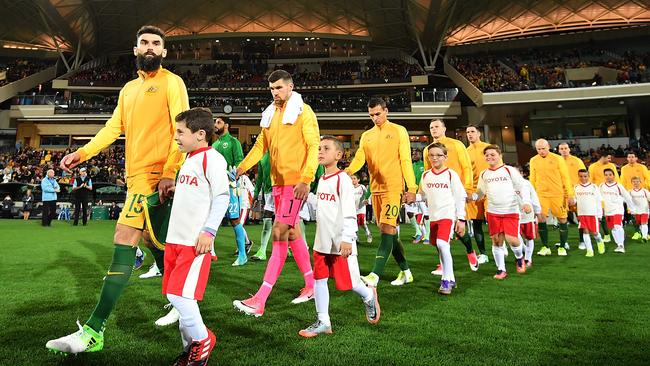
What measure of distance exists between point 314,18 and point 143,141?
44564 mm

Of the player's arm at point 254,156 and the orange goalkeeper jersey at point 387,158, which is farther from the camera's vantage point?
the orange goalkeeper jersey at point 387,158

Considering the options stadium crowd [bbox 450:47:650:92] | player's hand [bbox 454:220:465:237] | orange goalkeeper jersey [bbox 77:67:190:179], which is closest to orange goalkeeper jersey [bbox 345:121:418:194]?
player's hand [bbox 454:220:465:237]

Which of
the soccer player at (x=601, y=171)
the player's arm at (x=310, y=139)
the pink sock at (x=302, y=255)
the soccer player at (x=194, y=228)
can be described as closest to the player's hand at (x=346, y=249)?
the player's arm at (x=310, y=139)

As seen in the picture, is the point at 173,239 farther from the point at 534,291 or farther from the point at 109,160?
the point at 109,160

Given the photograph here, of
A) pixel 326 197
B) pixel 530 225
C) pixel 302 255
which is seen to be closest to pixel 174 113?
pixel 326 197

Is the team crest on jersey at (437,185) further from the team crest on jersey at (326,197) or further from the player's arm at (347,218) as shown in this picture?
the team crest on jersey at (326,197)

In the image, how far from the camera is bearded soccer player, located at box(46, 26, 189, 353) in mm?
2965

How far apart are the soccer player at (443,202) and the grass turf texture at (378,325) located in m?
0.65

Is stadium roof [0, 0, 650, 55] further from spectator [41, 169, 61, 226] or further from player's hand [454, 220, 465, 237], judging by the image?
player's hand [454, 220, 465, 237]

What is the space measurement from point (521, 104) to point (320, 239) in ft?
103

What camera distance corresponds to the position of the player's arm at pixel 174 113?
3051 millimetres

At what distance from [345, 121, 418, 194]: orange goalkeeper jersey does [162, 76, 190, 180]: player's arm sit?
2.41m

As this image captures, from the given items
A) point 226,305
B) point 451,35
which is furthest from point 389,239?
point 451,35

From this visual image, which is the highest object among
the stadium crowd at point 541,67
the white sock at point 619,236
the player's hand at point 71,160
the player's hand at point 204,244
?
the stadium crowd at point 541,67
